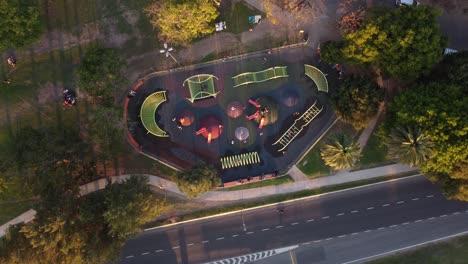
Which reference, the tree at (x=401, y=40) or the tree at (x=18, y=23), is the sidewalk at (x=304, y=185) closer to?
the tree at (x=401, y=40)

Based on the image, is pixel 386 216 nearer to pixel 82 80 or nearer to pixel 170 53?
pixel 170 53

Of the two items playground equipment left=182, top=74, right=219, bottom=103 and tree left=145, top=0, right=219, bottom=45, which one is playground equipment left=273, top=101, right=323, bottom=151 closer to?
playground equipment left=182, top=74, right=219, bottom=103

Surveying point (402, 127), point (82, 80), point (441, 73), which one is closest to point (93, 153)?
point (82, 80)

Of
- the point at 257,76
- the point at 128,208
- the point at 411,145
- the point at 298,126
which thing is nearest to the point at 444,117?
the point at 411,145

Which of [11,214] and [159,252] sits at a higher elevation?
[11,214]

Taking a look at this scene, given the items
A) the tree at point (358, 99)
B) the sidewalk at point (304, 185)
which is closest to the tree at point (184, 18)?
the tree at point (358, 99)

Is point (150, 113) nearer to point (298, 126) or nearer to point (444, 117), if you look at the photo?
point (298, 126)
